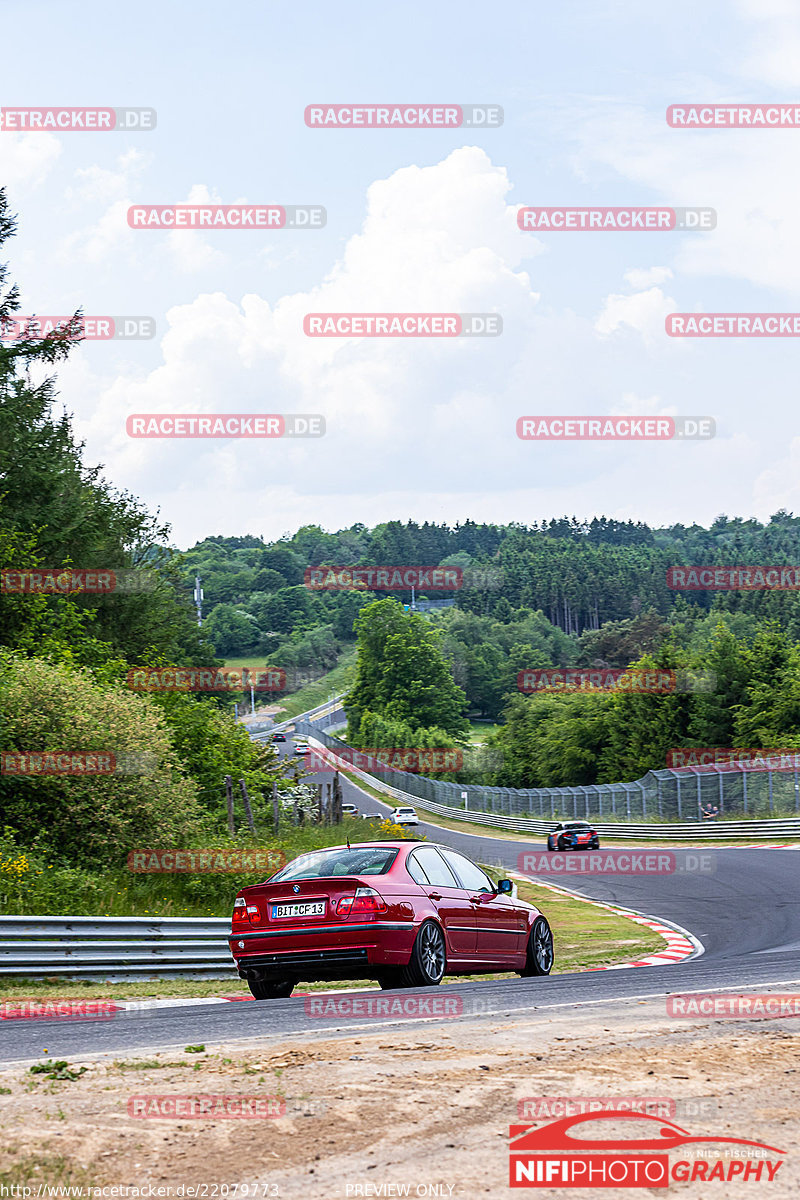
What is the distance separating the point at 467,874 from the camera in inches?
466

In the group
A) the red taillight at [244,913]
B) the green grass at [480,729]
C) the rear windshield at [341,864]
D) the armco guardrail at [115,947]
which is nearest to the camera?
the red taillight at [244,913]

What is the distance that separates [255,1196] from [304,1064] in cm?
215

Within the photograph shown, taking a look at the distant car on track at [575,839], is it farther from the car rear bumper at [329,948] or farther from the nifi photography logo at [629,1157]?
the nifi photography logo at [629,1157]

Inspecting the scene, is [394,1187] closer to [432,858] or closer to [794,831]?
[432,858]

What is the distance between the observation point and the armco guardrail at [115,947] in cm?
1223

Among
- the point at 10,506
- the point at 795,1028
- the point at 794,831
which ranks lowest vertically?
the point at 794,831

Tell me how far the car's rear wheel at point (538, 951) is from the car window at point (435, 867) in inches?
65.7

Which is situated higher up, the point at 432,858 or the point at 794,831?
the point at 432,858

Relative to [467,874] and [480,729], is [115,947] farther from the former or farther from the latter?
[480,729]

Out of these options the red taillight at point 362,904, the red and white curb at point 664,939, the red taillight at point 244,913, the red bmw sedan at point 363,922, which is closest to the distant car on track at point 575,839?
the red and white curb at point 664,939

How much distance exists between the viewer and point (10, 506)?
2933 cm

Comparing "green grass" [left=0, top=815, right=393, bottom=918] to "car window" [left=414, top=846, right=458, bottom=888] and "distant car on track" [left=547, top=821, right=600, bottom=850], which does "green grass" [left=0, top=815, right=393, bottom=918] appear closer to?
"car window" [left=414, top=846, right=458, bottom=888]

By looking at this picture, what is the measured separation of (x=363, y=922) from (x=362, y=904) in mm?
143

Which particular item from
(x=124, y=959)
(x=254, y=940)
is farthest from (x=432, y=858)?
(x=124, y=959)
